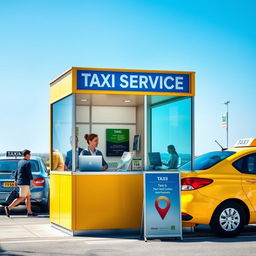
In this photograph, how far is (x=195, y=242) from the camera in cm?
1195

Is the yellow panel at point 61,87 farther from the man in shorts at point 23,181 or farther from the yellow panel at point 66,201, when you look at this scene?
the man in shorts at point 23,181

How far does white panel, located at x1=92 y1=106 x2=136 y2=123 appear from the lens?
51.1ft

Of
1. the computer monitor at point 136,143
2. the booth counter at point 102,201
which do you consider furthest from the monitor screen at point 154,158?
the computer monitor at point 136,143

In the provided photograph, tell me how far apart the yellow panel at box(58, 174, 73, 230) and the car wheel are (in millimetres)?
2724

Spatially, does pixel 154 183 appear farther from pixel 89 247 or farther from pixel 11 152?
pixel 11 152

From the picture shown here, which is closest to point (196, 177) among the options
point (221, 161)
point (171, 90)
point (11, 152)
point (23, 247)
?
point (221, 161)

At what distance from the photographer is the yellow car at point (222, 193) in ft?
40.7

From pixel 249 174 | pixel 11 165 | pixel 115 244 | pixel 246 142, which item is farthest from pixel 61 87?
pixel 11 165

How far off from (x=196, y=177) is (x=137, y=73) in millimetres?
2439

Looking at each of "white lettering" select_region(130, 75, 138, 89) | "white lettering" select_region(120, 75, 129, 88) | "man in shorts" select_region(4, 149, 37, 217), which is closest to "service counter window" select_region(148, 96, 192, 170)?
"white lettering" select_region(130, 75, 138, 89)

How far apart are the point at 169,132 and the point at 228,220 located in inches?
100

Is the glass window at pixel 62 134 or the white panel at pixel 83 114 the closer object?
the glass window at pixel 62 134

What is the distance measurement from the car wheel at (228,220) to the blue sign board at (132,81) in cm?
255

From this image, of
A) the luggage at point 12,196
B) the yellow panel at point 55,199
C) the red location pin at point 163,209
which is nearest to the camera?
the red location pin at point 163,209
